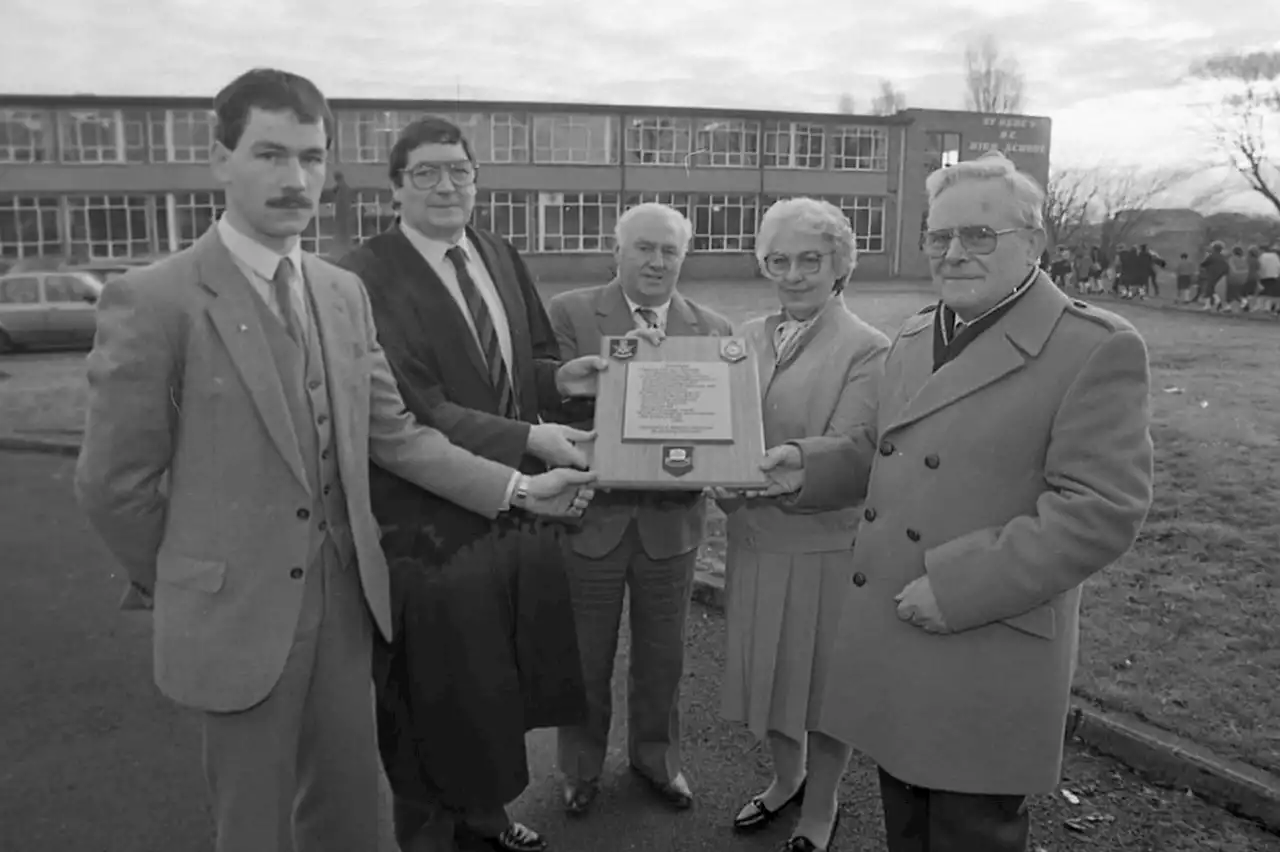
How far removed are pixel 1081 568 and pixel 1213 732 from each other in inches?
97.5

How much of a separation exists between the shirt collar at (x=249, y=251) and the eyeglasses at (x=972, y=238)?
181 cm

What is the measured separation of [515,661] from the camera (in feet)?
11.7

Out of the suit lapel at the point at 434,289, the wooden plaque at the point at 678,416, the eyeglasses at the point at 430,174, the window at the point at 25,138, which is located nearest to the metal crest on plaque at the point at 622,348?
the wooden plaque at the point at 678,416

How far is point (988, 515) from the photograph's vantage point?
8.62 feet

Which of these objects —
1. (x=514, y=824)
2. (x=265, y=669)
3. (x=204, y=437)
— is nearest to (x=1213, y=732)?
(x=514, y=824)

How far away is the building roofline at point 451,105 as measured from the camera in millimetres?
45250

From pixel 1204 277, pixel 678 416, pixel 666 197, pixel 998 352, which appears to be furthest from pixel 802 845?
pixel 666 197

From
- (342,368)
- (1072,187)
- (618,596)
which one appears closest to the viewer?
(342,368)

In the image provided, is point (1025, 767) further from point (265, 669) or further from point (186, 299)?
point (186, 299)

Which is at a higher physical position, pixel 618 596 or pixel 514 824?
pixel 618 596

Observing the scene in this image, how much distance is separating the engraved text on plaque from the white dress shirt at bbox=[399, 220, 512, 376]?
19.0 inches

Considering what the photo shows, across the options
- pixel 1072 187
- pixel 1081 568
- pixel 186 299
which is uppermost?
pixel 1072 187

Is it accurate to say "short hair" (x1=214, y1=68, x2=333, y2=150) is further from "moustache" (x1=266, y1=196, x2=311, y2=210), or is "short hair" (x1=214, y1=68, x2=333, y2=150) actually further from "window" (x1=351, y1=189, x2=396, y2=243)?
"window" (x1=351, y1=189, x2=396, y2=243)

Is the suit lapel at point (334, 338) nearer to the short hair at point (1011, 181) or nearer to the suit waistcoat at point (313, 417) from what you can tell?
the suit waistcoat at point (313, 417)
